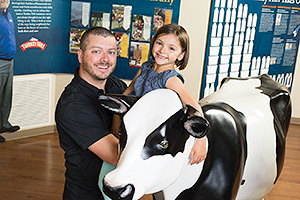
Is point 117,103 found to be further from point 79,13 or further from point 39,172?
point 79,13

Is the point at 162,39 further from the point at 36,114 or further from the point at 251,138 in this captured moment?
the point at 36,114

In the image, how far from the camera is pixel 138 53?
13.8 feet

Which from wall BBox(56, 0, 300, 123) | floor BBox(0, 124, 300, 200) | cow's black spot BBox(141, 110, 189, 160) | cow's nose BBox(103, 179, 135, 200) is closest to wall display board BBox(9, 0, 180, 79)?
wall BBox(56, 0, 300, 123)

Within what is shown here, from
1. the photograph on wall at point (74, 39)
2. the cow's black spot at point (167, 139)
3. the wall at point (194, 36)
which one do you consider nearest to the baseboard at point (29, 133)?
the wall at point (194, 36)

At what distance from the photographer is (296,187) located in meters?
3.45

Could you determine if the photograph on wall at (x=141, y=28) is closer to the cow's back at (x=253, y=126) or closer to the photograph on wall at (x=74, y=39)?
the photograph on wall at (x=74, y=39)

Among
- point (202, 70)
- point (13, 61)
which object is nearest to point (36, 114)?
point (13, 61)

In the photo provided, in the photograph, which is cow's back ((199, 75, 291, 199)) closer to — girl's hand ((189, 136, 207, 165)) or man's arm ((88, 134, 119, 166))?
girl's hand ((189, 136, 207, 165))

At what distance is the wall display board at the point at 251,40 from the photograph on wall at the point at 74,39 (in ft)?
4.91

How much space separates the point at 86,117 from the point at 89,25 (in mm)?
2680

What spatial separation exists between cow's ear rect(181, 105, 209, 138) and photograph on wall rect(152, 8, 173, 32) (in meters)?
2.86

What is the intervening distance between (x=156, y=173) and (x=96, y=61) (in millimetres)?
721

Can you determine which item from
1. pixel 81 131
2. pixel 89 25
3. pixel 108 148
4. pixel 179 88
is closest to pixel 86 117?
pixel 81 131

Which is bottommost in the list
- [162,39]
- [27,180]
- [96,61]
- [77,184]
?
[27,180]
